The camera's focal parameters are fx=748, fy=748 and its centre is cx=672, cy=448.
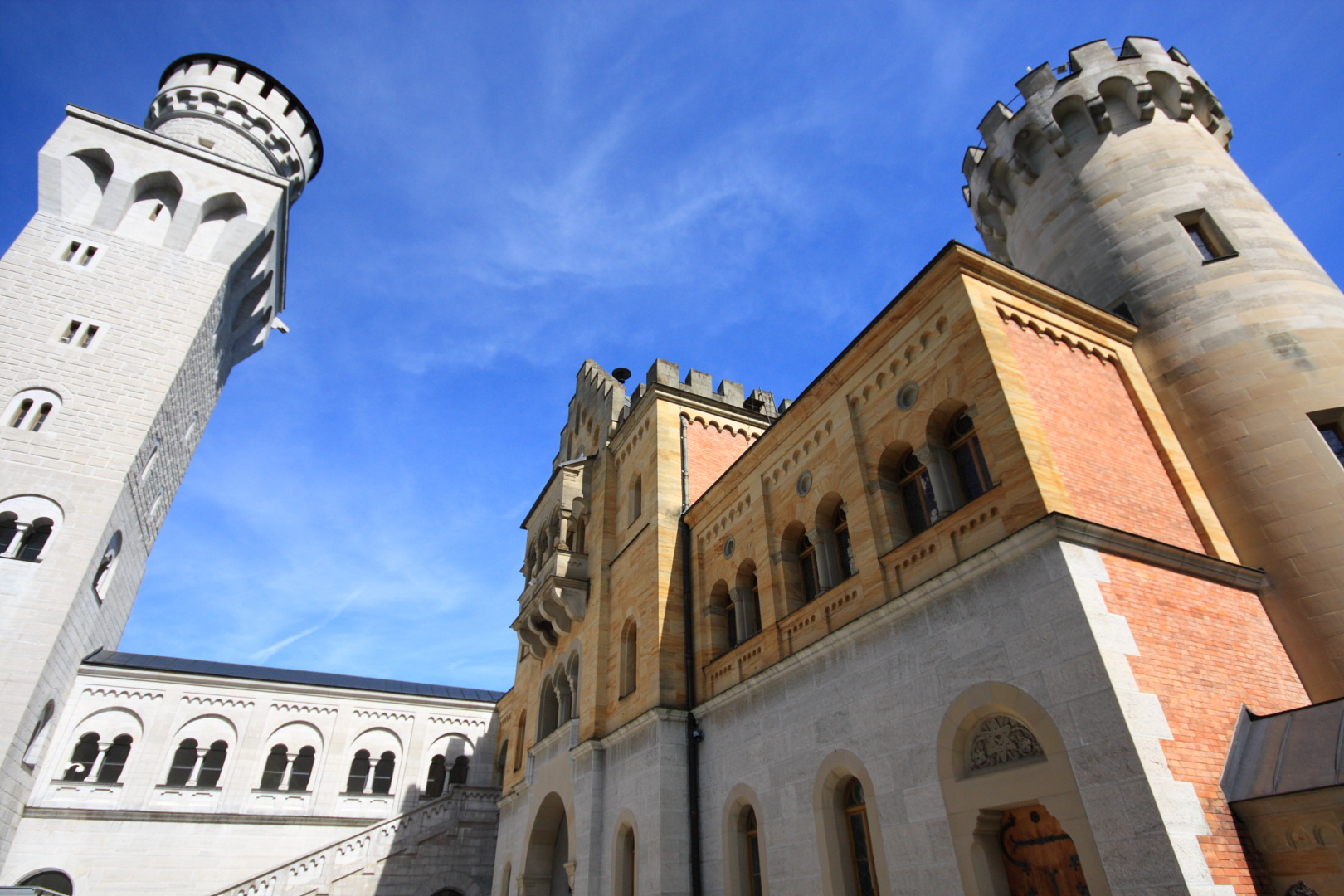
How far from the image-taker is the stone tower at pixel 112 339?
22.5 m

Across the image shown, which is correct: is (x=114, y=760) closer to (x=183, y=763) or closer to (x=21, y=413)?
(x=183, y=763)

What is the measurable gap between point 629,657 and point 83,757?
23102 mm

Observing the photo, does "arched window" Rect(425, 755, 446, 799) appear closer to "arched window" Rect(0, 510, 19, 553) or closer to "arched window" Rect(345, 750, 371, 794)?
"arched window" Rect(345, 750, 371, 794)

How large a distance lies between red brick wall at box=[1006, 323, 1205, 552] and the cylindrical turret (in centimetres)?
3634

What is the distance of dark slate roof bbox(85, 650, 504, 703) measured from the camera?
29.3 metres

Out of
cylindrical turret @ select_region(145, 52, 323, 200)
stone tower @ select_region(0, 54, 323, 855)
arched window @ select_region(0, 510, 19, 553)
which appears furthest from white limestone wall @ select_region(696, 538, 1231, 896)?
cylindrical turret @ select_region(145, 52, 323, 200)

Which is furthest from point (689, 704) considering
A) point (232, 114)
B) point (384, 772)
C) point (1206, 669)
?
point (232, 114)

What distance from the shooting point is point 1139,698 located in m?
7.66

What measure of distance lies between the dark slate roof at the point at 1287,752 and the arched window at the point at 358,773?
31550 millimetres

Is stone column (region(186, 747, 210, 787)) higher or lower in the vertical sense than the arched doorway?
higher

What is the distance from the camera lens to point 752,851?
43.2 ft

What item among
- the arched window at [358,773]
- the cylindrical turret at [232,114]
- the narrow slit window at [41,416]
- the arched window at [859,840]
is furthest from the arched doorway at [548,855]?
the cylindrical turret at [232,114]

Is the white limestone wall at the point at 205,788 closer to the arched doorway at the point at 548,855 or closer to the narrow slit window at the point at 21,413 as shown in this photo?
the narrow slit window at the point at 21,413

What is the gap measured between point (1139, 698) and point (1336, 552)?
16.9 feet
